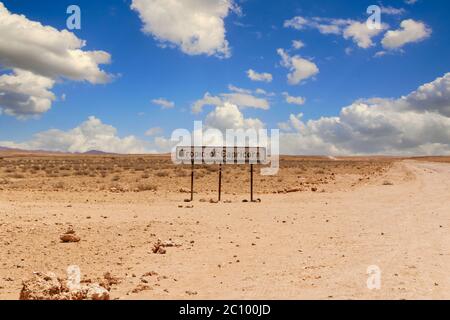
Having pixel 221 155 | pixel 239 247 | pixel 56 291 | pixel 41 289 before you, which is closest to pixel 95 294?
pixel 56 291

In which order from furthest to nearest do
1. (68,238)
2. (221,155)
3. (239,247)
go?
(221,155) < (68,238) < (239,247)

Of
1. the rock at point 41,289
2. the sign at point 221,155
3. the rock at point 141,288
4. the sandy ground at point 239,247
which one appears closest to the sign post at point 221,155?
the sign at point 221,155

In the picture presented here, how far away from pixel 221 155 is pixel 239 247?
27.6 ft

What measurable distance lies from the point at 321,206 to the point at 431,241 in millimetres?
7062

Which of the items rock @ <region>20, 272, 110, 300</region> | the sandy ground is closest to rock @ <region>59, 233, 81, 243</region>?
the sandy ground

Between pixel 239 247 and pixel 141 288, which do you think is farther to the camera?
pixel 239 247

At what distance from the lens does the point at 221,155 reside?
1809 centimetres

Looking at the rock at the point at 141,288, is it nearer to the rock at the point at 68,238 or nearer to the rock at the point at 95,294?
the rock at the point at 95,294

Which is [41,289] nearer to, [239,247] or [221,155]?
[239,247]

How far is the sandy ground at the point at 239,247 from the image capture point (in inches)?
266

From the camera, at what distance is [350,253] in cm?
895

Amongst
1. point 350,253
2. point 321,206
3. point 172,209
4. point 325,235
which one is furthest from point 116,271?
point 321,206
